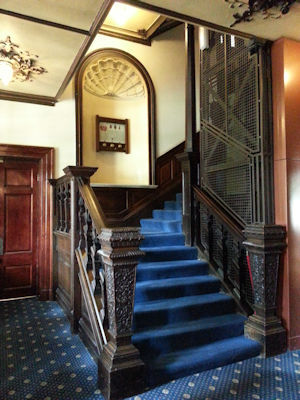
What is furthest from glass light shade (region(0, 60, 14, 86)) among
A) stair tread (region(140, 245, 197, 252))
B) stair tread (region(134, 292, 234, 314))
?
stair tread (region(134, 292, 234, 314))

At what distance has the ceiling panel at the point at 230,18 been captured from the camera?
212 cm

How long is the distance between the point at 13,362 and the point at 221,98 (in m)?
3.27

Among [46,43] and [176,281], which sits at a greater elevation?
[46,43]

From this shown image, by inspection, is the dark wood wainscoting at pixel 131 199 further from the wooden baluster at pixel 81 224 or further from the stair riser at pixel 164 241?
the wooden baluster at pixel 81 224

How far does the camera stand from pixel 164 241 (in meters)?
3.65

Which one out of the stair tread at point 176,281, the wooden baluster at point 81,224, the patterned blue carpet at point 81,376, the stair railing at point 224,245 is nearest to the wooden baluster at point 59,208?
the wooden baluster at point 81,224

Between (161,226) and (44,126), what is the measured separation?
2.14 metres

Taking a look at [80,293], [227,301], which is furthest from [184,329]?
[80,293]

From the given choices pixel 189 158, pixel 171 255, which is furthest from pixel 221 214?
pixel 189 158

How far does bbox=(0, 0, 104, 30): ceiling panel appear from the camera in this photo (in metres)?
2.26

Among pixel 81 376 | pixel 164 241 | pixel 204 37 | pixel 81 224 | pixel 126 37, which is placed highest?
pixel 126 37

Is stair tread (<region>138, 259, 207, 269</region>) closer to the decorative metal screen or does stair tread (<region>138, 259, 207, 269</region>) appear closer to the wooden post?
the wooden post

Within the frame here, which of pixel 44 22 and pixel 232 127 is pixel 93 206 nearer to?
pixel 44 22

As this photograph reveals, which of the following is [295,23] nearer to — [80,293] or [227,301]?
[227,301]
